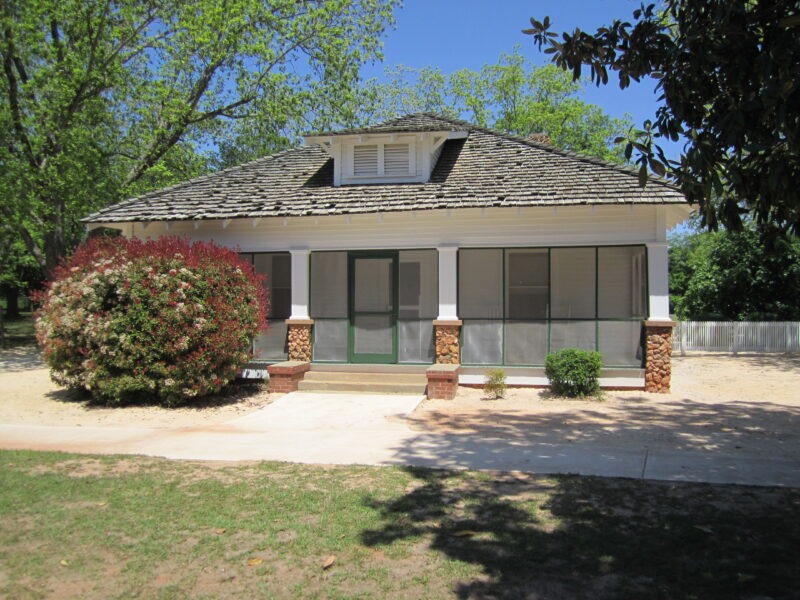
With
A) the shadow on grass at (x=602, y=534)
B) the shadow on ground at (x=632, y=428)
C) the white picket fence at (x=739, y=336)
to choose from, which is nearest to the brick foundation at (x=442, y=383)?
the shadow on ground at (x=632, y=428)

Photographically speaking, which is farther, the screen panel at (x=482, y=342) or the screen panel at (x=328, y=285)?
the screen panel at (x=328, y=285)

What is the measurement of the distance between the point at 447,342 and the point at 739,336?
42.2 ft

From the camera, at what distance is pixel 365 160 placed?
14.5m

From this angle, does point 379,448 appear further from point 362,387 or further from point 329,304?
point 329,304

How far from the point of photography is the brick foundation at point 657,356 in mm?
12047

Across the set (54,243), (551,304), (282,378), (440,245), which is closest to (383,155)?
(440,245)

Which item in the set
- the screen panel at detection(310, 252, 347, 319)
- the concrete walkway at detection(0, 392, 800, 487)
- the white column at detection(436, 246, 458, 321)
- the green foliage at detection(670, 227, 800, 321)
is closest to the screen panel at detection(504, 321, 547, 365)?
the white column at detection(436, 246, 458, 321)

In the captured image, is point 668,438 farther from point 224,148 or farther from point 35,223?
point 224,148

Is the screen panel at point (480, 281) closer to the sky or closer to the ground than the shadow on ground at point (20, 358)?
closer to the sky

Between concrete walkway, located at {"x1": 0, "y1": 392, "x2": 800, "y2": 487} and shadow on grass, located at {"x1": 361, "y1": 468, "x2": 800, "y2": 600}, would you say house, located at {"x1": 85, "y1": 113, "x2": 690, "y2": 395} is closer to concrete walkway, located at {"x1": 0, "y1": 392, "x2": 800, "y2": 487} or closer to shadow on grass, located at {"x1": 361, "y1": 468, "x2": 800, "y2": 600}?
concrete walkway, located at {"x1": 0, "y1": 392, "x2": 800, "y2": 487}

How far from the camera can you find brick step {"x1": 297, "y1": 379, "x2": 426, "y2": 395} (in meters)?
12.2

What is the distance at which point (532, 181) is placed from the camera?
13.1m

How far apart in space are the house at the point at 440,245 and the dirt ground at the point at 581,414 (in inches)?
37.9

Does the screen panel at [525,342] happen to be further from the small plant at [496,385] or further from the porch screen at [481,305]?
the small plant at [496,385]
